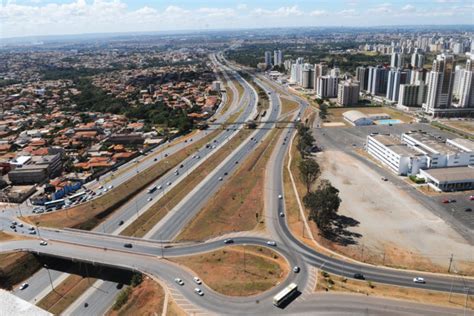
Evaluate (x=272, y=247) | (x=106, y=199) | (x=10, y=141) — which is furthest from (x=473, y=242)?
(x=10, y=141)

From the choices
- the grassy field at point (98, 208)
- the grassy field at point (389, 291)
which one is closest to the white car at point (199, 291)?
the grassy field at point (389, 291)

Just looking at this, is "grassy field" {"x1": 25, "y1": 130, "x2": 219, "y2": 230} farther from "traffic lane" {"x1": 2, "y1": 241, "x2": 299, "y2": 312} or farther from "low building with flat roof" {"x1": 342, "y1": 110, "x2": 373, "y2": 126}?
"low building with flat roof" {"x1": 342, "y1": 110, "x2": 373, "y2": 126}

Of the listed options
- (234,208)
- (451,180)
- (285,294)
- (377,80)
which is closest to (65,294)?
(234,208)

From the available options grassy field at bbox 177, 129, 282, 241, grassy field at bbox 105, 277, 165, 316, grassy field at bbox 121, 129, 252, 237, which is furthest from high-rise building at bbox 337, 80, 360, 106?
grassy field at bbox 105, 277, 165, 316

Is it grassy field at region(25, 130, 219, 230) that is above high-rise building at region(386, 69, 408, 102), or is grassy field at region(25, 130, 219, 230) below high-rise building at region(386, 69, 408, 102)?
below

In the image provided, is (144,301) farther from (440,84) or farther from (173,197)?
(440,84)

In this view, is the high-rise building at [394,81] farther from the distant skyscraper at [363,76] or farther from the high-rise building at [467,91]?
the high-rise building at [467,91]

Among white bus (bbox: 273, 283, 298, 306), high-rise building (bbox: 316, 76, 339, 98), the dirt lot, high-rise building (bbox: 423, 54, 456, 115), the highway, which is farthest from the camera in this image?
high-rise building (bbox: 316, 76, 339, 98)

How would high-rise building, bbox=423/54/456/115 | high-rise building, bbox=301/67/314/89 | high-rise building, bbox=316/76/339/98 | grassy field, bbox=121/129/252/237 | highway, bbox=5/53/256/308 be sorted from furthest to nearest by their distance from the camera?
1. high-rise building, bbox=301/67/314/89
2. high-rise building, bbox=316/76/339/98
3. high-rise building, bbox=423/54/456/115
4. grassy field, bbox=121/129/252/237
5. highway, bbox=5/53/256/308
